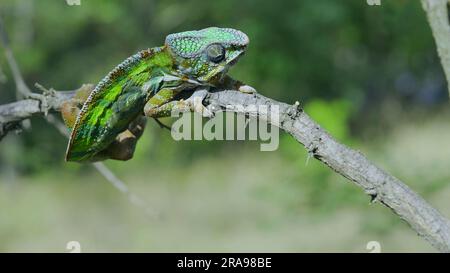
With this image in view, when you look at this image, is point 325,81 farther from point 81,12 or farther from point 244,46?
point 244,46

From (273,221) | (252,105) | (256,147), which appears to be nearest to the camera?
(252,105)

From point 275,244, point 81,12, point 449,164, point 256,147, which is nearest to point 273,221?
point 275,244

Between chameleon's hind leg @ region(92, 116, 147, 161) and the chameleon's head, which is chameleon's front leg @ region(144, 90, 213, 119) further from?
chameleon's hind leg @ region(92, 116, 147, 161)

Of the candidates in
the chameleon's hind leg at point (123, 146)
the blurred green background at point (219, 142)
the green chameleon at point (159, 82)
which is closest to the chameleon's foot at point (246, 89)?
the green chameleon at point (159, 82)

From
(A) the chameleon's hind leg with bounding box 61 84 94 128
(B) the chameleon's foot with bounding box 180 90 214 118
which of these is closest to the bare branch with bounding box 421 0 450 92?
(B) the chameleon's foot with bounding box 180 90 214 118

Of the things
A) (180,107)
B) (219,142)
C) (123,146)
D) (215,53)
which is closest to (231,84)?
(215,53)

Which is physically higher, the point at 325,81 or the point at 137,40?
the point at 137,40

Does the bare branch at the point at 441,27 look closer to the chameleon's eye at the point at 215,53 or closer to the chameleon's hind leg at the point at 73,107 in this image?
the chameleon's eye at the point at 215,53
